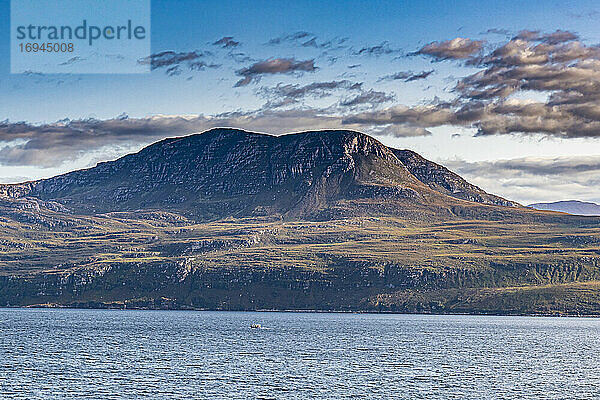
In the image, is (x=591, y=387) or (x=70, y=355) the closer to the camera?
(x=591, y=387)

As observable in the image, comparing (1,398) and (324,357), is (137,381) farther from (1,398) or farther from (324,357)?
(324,357)

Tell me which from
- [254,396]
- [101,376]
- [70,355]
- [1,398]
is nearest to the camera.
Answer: [1,398]

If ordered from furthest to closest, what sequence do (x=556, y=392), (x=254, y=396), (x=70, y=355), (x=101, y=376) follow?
(x=70, y=355) < (x=101, y=376) < (x=556, y=392) < (x=254, y=396)

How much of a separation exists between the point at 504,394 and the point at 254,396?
39626mm

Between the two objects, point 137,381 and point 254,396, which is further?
point 137,381

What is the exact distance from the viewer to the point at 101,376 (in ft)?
468

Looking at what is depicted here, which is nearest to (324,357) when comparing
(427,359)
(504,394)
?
(427,359)

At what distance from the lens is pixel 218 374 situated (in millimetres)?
149875

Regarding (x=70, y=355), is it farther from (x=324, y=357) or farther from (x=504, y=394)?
(x=504, y=394)

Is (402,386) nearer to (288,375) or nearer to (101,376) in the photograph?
(288,375)

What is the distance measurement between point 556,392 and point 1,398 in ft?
279

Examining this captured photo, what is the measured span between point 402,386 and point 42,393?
57308 millimetres

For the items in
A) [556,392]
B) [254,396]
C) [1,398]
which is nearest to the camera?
[1,398]

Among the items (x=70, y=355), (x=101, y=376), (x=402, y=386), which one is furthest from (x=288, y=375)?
(x=70, y=355)
